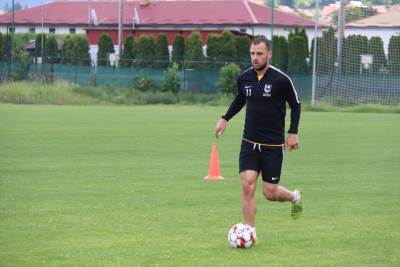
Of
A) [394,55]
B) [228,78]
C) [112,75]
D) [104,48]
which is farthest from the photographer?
[104,48]

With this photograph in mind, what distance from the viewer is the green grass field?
9922 mm

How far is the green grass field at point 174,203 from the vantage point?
32.6ft

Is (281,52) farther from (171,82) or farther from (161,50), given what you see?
(161,50)

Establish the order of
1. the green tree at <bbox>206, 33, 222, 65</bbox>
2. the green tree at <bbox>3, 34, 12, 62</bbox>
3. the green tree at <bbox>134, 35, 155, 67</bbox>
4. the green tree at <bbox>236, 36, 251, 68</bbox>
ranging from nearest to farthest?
1. the green tree at <bbox>3, 34, 12, 62</bbox>
2. the green tree at <bbox>236, 36, 251, 68</bbox>
3. the green tree at <bbox>206, 33, 222, 65</bbox>
4. the green tree at <bbox>134, 35, 155, 67</bbox>

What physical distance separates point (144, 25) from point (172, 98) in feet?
124

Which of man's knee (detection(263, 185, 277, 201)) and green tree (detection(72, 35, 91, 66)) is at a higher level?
green tree (detection(72, 35, 91, 66))

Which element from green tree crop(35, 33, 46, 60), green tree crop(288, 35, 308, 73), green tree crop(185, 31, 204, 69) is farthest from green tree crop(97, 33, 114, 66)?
green tree crop(288, 35, 308, 73)

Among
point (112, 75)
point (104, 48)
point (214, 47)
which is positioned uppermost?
Result: point (214, 47)

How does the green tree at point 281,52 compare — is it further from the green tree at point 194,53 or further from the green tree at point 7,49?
the green tree at point 7,49

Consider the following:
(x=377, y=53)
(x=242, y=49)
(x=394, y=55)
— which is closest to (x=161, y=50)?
(x=242, y=49)

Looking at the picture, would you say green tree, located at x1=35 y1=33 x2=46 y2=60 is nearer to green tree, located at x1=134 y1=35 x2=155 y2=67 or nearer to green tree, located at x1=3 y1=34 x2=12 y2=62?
green tree, located at x1=3 y1=34 x2=12 y2=62

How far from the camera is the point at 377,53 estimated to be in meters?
48.4

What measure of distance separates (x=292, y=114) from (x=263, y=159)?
591 mm

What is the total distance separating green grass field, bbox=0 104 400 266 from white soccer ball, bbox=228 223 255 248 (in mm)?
114
